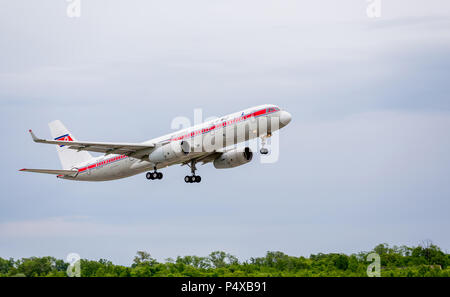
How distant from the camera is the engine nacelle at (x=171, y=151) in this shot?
A: 7931 centimetres

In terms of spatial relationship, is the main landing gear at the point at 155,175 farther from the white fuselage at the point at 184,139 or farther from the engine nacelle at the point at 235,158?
the engine nacelle at the point at 235,158

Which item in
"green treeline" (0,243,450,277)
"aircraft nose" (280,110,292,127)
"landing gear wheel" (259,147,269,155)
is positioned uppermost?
"aircraft nose" (280,110,292,127)

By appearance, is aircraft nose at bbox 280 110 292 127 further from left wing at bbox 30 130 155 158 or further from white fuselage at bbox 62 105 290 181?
left wing at bbox 30 130 155 158

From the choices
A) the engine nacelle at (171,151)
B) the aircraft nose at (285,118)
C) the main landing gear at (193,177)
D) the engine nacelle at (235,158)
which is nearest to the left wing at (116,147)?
the engine nacelle at (171,151)

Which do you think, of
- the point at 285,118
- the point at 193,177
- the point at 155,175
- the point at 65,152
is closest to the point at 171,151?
the point at 155,175

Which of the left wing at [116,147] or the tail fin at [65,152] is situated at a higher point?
the tail fin at [65,152]

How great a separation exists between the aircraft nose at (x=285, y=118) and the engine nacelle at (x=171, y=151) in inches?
347

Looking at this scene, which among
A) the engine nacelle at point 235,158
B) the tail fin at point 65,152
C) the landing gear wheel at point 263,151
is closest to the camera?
the landing gear wheel at point 263,151

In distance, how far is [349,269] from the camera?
340 ft

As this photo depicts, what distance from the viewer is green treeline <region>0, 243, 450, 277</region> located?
10144 centimetres

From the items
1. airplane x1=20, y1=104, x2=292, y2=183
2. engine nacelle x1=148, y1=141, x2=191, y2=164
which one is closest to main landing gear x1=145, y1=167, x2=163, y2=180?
airplane x1=20, y1=104, x2=292, y2=183

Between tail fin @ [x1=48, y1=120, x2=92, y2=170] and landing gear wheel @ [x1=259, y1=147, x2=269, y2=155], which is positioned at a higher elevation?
tail fin @ [x1=48, y1=120, x2=92, y2=170]

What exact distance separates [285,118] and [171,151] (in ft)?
35.6
